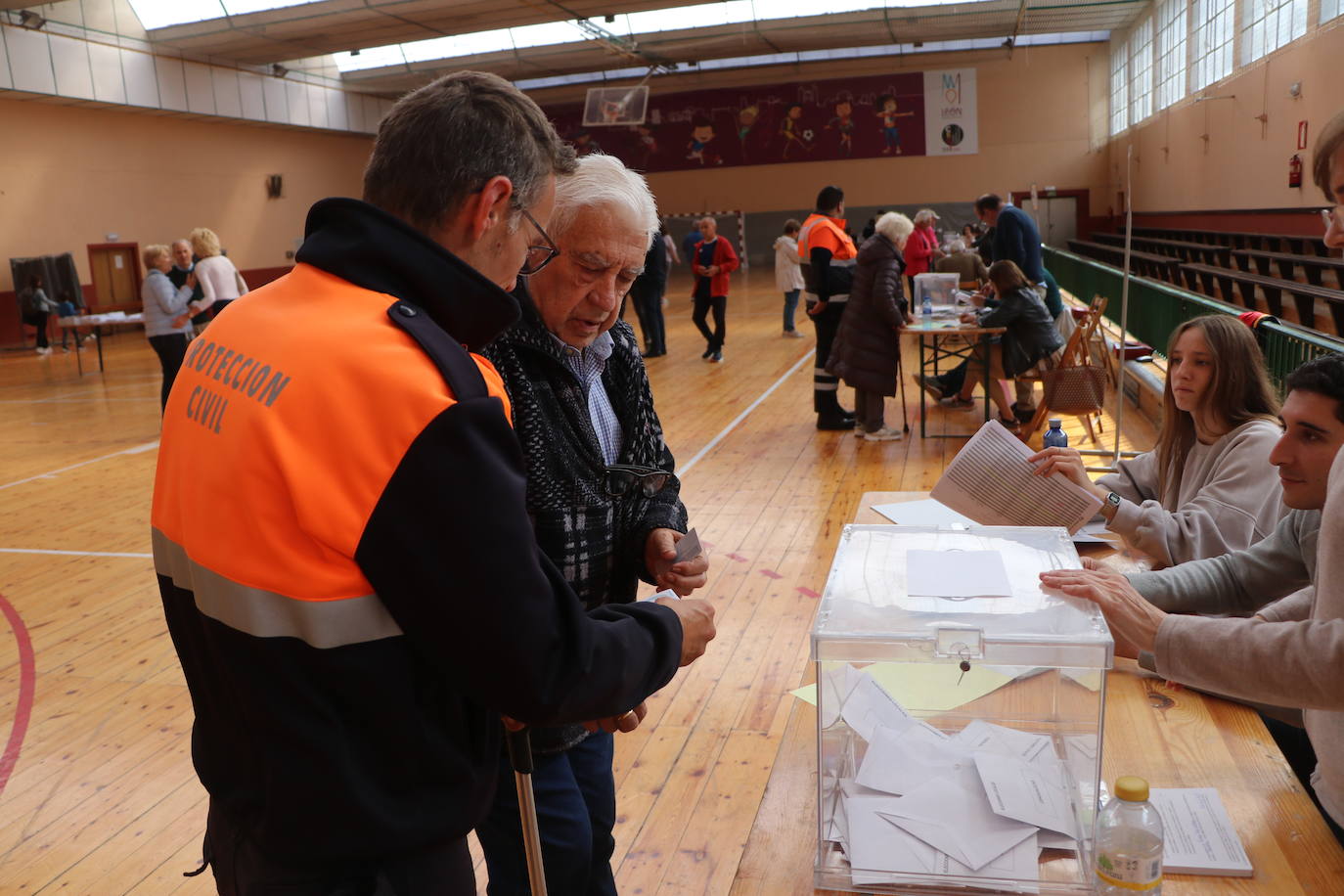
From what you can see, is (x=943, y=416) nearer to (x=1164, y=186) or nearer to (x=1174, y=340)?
(x=1174, y=340)

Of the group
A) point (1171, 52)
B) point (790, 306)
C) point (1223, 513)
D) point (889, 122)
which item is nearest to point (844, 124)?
A: point (889, 122)

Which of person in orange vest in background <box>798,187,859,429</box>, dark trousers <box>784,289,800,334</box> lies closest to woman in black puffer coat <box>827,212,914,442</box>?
person in orange vest in background <box>798,187,859,429</box>

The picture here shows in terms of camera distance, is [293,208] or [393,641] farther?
[293,208]

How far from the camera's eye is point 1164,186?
17.8 metres

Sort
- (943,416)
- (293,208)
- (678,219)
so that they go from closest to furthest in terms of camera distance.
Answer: (943,416) → (293,208) → (678,219)

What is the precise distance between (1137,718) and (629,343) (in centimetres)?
99

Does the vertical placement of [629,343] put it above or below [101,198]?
below

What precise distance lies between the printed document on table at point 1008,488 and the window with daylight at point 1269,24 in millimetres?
10866

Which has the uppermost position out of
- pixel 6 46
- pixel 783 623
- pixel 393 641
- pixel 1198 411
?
pixel 6 46

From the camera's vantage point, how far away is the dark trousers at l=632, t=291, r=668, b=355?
11.2 meters

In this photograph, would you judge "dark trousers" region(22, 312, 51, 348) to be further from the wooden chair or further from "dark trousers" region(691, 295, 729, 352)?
the wooden chair

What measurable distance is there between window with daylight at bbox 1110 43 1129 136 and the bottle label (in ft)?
74.8

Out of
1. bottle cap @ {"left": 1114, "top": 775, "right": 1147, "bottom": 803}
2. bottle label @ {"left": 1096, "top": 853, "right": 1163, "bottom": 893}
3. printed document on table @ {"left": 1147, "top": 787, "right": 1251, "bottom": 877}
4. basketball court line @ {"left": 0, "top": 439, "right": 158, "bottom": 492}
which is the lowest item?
basketball court line @ {"left": 0, "top": 439, "right": 158, "bottom": 492}

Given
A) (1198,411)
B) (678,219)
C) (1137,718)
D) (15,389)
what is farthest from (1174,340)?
(678,219)
